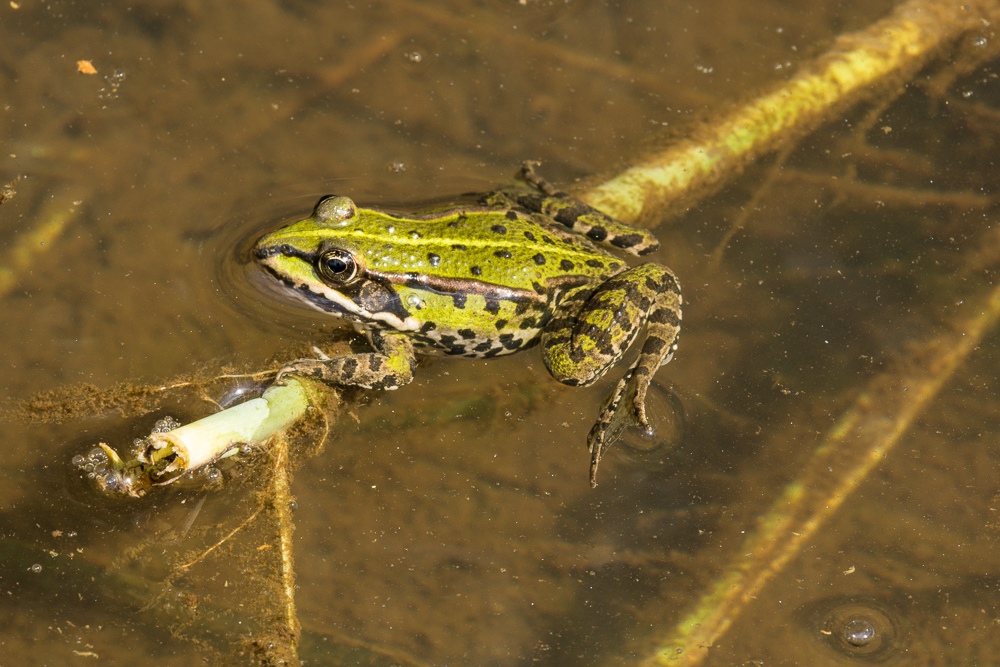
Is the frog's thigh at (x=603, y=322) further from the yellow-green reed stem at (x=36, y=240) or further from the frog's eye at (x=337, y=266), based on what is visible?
the yellow-green reed stem at (x=36, y=240)

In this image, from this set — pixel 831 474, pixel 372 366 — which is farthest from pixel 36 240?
pixel 831 474

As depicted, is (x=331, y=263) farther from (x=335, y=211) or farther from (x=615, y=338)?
(x=615, y=338)

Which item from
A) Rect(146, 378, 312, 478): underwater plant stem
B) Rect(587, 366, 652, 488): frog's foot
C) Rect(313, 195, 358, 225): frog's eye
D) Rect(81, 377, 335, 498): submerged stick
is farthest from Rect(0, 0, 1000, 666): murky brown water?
Rect(146, 378, 312, 478): underwater plant stem

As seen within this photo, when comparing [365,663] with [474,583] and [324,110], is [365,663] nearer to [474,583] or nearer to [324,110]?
[474,583]

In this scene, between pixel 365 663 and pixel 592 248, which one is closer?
pixel 365 663

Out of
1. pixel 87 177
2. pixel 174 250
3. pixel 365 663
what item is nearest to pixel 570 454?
pixel 365 663

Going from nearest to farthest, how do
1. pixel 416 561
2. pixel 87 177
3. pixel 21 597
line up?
pixel 21 597 → pixel 416 561 → pixel 87 177

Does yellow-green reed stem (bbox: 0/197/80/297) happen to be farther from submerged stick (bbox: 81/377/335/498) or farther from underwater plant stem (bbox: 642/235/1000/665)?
underwater plant stem (bbox: 642/235/1000/665)
